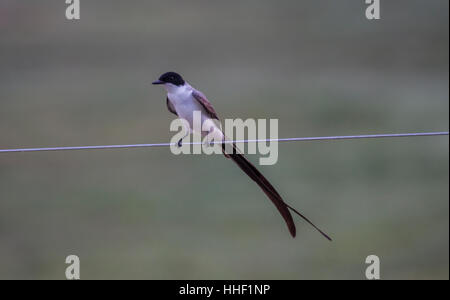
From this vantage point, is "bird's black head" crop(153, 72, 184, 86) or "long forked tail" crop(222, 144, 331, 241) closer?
"long forked tail" crop(222, 144, 331, 241)

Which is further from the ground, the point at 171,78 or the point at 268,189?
the point at 171,78

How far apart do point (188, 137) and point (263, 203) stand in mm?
6484

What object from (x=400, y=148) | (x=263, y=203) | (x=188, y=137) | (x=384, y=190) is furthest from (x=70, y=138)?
(x=188, y=137)

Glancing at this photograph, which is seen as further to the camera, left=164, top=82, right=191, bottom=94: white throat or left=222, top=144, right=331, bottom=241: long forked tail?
left=164, top=82, right=191, bottom=94: white throat

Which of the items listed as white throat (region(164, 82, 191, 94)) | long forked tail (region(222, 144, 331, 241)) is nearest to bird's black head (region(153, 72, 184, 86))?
white throat (region(164, 82, 191, 94))

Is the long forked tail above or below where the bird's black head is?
below

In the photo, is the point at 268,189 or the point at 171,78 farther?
the point at 171,78

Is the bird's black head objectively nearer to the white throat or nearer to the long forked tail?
the white throat

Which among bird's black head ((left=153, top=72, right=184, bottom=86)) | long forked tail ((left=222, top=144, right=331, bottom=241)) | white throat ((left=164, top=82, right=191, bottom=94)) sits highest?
bird's black head ((left=153, top=72, right=184, bottom=86))

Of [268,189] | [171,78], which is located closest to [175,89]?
[171,78]

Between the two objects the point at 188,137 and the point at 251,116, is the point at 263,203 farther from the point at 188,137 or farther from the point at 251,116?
the point at 188,137

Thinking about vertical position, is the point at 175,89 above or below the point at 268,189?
above

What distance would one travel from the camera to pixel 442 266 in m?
11.2

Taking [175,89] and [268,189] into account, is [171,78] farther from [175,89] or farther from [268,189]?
[268,189]
